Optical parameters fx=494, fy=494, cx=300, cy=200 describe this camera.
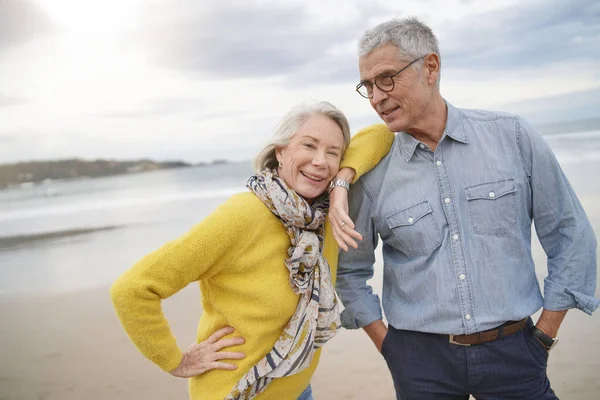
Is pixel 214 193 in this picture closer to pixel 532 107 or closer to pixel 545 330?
pixel 545 330

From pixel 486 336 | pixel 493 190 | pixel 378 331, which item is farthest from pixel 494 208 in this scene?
pixel 378 331

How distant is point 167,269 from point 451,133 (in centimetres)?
Answer: 114

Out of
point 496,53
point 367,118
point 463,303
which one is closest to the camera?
point 463,303

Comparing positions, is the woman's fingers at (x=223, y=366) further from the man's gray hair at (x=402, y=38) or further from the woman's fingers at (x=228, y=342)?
the man's gray hair at (x=402, y=38)

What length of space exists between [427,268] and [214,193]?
43.0 ft

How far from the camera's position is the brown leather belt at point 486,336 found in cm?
177

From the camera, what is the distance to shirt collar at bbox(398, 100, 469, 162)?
1.86m

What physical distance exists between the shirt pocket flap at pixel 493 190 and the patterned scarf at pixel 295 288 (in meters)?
0.58

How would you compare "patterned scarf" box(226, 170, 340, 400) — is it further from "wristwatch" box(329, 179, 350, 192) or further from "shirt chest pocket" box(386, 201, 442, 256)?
"shirt chest pocket" box(386, 201, 442, 256)

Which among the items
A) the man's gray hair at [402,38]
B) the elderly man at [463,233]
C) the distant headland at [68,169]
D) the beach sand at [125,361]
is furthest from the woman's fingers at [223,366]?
the distant headland at [68,169]

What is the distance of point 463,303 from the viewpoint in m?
1.77

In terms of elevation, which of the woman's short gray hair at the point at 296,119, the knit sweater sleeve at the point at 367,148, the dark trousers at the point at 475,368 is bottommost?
the dark trousers at the point at 475,368

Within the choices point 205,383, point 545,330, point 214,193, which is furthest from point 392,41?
point 214,193

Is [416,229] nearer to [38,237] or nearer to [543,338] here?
[543,338]
